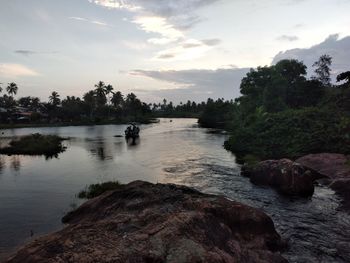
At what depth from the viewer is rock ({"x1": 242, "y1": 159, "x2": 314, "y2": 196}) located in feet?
81.7

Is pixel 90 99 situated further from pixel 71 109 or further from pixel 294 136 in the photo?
pixel 294 136

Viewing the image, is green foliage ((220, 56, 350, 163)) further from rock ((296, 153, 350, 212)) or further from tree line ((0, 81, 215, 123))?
tree line ((0, 81, 215, 123))

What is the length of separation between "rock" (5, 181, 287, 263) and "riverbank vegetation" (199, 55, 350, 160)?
12287 millimetres

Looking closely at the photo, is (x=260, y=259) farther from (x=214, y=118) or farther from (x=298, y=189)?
(x=214, y=118)

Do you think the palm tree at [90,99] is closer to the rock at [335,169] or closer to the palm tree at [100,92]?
the palm tree at [100,92]

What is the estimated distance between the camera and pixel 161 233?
10.1 m

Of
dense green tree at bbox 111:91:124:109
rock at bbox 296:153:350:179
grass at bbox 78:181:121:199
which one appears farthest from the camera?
dense green tree at bbox 111:91:124:109

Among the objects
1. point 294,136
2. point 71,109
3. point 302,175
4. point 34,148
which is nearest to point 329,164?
point 302,175

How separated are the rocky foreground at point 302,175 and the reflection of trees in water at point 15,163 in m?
25.9

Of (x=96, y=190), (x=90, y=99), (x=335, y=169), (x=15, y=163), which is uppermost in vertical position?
(x=90, y=99)

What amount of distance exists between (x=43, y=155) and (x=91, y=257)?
44.7 m

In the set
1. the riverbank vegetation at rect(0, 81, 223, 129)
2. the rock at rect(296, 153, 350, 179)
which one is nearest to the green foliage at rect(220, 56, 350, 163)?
the rock at rect(296, 153, 350, 179)

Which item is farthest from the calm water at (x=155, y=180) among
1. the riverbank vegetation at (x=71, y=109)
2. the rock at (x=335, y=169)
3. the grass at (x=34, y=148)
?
the riverbank vegetation at (x=71, y=109)

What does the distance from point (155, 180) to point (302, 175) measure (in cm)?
1334
